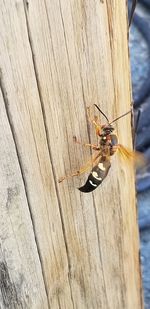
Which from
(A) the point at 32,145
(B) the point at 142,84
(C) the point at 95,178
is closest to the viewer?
(A) the point at 32,145

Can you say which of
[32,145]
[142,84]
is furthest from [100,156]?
[142,84]

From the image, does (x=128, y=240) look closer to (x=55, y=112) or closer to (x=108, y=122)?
(x=108, y=122)

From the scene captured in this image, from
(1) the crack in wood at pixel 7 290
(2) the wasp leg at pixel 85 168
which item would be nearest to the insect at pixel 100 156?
(2) the wasp leg at pixel 85 168

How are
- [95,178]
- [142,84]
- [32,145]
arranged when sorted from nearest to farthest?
[32,145], [95,178], [142,84]

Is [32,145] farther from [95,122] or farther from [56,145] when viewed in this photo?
[95,122]

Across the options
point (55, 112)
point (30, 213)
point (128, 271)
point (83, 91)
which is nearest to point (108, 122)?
point (83, 91)

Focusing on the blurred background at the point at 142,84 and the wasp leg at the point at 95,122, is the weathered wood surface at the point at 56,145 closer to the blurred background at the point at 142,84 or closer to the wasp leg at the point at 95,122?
the wasp leg at the point at 95,122

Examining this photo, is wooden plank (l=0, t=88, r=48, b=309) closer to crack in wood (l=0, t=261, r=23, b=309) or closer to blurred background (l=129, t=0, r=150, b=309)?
crack in wood (l=0, t=261, r=23, b=309)
